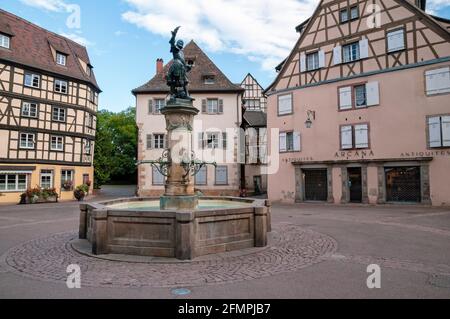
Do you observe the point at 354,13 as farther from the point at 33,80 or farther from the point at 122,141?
the point at 122,141

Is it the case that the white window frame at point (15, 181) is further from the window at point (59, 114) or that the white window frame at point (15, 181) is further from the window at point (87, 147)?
the window at point (87, 147)

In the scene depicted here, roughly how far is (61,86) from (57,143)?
15.8ft

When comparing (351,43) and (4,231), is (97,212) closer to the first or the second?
(4,231)

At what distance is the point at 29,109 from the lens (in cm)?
2480

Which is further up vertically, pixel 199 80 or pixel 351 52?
pixel 199 80

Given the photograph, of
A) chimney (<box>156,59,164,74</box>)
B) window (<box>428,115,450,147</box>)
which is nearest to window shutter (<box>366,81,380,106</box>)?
window (<box>428,115,450,147</box>)

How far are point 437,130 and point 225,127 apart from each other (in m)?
16.0

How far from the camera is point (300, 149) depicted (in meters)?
22.9

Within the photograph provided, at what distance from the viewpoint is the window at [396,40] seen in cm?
1917

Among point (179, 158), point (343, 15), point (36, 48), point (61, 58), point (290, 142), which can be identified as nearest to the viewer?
point (179, 158)

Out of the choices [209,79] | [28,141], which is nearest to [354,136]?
[209,79]

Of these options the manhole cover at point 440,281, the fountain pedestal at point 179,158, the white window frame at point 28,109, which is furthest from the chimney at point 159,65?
the manhole cover at point 440,281

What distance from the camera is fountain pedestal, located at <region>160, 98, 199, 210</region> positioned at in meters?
8.84
